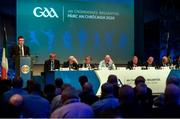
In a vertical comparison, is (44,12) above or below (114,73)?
above

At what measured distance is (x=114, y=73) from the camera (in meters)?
11.7

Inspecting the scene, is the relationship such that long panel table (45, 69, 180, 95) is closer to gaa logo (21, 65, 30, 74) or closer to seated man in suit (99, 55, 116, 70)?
seated man in suit (99, 55, 116, 70)

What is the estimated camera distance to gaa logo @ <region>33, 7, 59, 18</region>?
1420cm

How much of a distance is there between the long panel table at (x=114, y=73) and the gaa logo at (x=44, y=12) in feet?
11.3

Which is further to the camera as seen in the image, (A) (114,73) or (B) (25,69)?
(A) (114,73)

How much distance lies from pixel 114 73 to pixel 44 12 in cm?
392

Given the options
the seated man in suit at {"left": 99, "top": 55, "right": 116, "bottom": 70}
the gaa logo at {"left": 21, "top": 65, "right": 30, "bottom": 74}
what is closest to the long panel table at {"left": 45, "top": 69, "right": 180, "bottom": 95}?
the seated man in suit at {"left": 99, "top": 55, "right": 116, "bottom": 70}

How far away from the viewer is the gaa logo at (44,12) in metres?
14.2

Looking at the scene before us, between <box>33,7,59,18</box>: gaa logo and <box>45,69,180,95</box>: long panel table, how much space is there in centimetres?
346

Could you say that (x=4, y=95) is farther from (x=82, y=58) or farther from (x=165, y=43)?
(x=165, y=43)

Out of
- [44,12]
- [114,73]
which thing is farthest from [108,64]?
[44,12]

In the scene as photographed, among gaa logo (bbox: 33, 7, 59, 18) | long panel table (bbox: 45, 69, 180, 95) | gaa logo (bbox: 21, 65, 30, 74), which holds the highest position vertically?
gaa logo (bbox: 33, 7, 59, 18)

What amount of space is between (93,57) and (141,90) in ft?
30.7

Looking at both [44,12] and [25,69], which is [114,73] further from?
[44,12]
